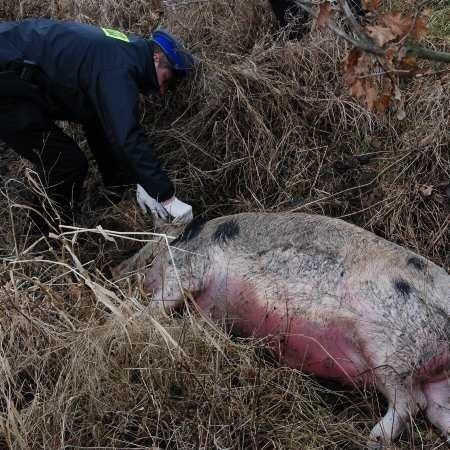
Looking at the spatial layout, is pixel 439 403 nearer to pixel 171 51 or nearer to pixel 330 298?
pixel 330 298

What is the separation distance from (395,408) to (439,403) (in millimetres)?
227

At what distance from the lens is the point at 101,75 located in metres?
4.33

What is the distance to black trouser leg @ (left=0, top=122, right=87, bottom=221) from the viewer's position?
453cm

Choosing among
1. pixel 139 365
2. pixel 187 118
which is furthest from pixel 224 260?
pixel 187 118

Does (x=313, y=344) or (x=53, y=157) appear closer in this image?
(x=313, y=344)

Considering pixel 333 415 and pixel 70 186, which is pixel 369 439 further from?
pixel 70 186

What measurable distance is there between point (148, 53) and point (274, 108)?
109 cm

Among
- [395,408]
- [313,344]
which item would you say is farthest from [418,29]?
[395,408]

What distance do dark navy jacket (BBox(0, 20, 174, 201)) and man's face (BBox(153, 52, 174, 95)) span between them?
62 mm

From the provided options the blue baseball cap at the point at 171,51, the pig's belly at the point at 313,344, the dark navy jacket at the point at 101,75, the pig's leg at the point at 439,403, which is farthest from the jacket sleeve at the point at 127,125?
the pig's leg at the point at 439,403

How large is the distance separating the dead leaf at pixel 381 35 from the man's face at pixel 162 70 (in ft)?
7.64

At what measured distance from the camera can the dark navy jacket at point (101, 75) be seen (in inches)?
167

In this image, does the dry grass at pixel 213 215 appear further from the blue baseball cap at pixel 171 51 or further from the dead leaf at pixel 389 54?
the dead leaf at pixel 389 54

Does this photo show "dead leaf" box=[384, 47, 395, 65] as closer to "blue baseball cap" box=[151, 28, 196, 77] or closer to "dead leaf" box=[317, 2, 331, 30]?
"dead leaf" box=[317, 2, 331, 30]
